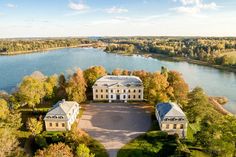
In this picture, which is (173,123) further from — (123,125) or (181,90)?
(181,90)

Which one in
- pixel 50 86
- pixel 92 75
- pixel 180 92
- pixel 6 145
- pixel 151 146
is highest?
pixel 92 75

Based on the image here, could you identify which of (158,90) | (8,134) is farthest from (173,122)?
(8,134)

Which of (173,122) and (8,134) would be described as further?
(173,122)

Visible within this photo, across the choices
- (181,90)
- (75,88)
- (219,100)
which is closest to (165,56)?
(219,100)

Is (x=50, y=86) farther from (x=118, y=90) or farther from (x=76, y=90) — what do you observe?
(x=118, y=90)

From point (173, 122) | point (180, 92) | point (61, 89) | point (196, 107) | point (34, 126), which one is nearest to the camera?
point (34, 126)

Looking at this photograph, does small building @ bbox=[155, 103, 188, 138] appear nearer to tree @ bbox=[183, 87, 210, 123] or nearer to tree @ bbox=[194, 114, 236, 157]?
tree @ bbox=[194, 114, 236, 157]
